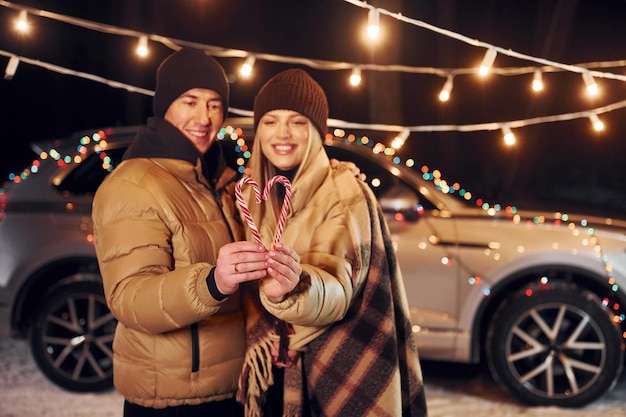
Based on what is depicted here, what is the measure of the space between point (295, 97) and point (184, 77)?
14.2 inches

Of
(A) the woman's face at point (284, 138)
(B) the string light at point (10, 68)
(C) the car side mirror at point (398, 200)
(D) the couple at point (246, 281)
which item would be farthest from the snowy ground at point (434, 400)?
(A) the woman's face at point (284, 138)

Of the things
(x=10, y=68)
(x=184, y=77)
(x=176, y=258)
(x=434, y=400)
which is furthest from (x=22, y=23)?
(x=434, y=400)

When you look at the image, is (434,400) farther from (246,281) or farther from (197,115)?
(246,281)

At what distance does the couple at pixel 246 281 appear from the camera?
191cm

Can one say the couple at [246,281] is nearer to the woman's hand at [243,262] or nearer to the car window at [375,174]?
the woman's hand at [243,262]

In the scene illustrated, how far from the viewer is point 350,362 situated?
2.14 m

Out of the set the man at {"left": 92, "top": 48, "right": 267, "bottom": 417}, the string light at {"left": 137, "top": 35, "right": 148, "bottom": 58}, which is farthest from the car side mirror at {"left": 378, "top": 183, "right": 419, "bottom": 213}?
the man at {"left": 92, "top": 48, "right": 267, "bottom": 417}

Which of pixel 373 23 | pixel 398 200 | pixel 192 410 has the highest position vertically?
pixel 373 23

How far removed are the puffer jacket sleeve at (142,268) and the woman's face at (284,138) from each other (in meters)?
0.45

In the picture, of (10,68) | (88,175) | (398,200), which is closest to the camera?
(10,68)

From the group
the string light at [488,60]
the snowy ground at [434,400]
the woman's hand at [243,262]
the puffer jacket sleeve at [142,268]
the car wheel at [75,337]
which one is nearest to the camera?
the woman's hand at [243,262]

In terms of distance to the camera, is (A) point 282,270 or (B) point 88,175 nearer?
(A) point 282,270

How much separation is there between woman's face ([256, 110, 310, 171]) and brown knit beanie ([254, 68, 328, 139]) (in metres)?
0.02

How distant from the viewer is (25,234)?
486 cm
